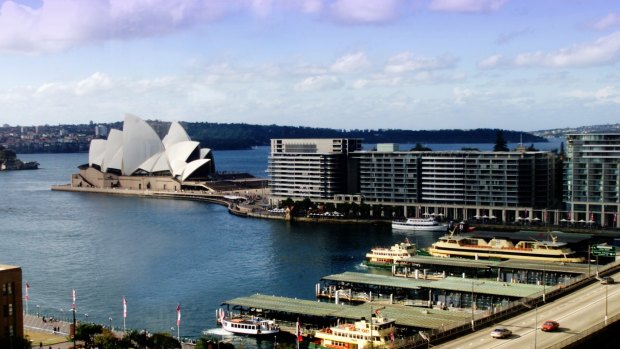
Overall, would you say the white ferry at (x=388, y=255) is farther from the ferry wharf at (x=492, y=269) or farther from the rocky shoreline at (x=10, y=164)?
the rocky shoreline at (x=10, y=164)

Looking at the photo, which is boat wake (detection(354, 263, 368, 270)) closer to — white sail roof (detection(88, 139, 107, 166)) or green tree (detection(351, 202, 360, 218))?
green tree (detection(351, 202, 360, 218))

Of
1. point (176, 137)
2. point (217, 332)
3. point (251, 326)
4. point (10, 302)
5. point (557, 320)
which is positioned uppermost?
point (176, 137)

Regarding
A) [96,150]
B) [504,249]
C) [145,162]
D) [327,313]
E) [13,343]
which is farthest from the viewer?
[96,150]

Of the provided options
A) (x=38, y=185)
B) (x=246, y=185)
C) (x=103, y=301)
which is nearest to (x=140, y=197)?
(x=246, y=185)

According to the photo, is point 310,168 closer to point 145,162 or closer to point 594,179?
point 594,179

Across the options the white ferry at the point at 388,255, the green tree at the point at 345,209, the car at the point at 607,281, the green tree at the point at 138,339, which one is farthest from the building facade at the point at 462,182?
the green tree at the point at 138,339

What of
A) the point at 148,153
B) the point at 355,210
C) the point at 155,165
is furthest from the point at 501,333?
the point at 148,153

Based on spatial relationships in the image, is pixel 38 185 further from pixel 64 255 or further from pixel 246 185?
pixel 64 255
